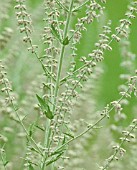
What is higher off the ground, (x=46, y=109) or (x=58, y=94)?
(x=58, y=94)

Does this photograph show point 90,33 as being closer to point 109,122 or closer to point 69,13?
point 109,122

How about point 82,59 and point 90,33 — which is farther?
point 90,33

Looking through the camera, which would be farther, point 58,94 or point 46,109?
point 58,94

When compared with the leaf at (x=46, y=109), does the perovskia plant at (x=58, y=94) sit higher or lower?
higher

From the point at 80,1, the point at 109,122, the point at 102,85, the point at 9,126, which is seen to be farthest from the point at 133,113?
the point at 80,1

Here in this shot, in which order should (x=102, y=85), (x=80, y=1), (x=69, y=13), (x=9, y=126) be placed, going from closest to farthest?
1. (x=69, y=13)
2. (x=80, y=1)
3. (x=9, y=126)
4. (x=102, y=85)

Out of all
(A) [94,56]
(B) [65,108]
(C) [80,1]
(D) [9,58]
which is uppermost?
(D) [9,58]

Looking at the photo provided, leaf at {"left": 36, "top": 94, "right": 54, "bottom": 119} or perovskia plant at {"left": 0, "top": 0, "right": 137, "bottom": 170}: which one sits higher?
perovskia plant at {"left": 0, "top": 0, "right": 137, "bottom": 170}

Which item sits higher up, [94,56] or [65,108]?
[94,56]
